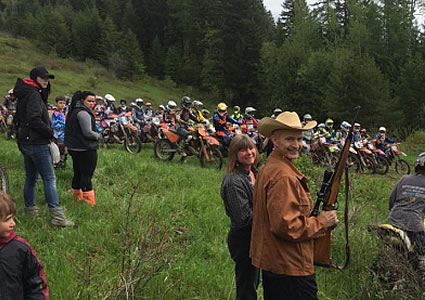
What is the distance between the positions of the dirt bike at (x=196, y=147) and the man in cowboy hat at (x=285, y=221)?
7003 mm

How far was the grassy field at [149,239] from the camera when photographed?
3.08 m

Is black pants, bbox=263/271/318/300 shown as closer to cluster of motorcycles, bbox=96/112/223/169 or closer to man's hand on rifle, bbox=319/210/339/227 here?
man's hand on rifle, bbox=319/210/339/227

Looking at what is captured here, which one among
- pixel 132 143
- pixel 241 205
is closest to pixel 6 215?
pixel 241 205

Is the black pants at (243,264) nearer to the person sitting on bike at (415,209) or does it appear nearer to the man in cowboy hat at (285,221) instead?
the man in cowboy hat at (285,221)

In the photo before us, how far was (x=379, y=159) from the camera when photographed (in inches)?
489

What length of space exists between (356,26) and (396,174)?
75.9 ft

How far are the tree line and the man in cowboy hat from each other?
24.6m

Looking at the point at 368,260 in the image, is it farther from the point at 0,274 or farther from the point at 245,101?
the point at 245,101

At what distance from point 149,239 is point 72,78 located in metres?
32.7

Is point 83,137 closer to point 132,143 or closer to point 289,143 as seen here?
point 289,143

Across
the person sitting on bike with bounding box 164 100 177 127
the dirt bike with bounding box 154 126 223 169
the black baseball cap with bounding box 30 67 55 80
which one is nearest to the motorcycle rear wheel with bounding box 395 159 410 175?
the dirt bike with bounding box 154 126 223 169

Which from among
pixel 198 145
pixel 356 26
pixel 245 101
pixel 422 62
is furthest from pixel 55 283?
pixel 245 101

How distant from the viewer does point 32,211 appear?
175 inches

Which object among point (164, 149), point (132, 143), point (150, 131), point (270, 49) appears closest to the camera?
point (164, 149)
